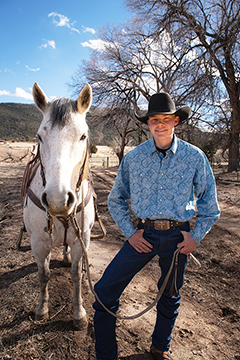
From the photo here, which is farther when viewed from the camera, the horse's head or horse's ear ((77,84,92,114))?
horse's ear ((77,84,92,114))

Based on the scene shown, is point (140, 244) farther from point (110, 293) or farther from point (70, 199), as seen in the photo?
point (70, 199)

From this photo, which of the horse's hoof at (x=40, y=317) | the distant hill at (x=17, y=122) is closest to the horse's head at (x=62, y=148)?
the horse's hoof at (x=40, y=317)

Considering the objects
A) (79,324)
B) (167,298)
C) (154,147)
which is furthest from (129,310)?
(154,147)

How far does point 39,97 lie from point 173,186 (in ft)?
4.60

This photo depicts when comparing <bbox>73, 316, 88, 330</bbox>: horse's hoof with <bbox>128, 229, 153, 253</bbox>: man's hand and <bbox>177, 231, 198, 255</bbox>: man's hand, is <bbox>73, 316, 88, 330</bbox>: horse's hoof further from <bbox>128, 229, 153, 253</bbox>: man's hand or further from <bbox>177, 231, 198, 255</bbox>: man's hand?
<bbox>177, 231, 198, 255</bbox>: man's hand

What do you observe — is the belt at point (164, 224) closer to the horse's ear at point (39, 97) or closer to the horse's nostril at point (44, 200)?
the horse's nostril at point (44, 200)

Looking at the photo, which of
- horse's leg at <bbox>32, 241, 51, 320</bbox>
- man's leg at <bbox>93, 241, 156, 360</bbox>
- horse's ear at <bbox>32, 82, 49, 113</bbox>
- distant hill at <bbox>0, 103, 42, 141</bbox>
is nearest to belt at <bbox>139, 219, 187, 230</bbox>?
man's leg at <bbox>93, 241, 156, 360</bbox>

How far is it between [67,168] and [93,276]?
2.37m

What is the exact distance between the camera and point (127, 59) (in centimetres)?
1189

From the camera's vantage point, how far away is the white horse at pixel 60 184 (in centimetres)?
141

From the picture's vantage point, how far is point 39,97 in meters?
1.88

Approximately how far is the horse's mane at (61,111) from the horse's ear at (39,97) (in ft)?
0.60

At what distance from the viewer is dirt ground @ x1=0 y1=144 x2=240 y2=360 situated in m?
2.03

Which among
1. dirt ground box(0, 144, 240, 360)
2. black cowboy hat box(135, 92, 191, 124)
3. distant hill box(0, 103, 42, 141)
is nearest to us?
black cowboy hat box(135, 92, 191, 124)
